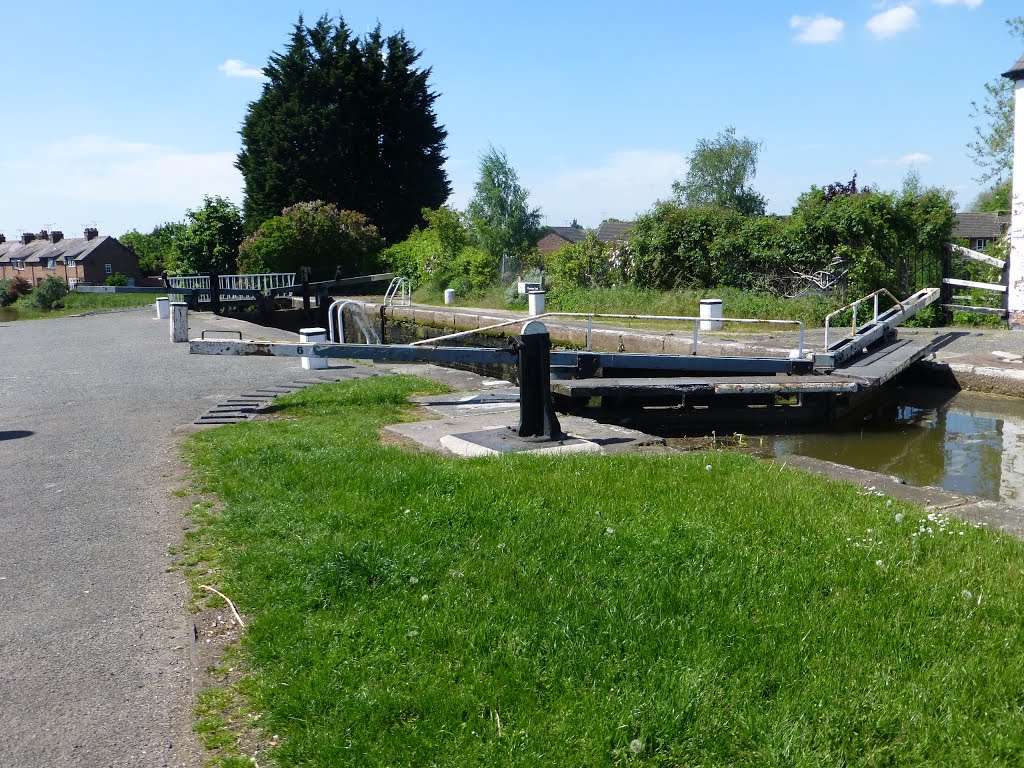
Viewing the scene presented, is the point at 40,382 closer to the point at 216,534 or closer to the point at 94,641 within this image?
the point at 216,534

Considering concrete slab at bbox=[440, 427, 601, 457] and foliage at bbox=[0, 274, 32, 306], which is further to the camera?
foliage at bbox=[0, 274, 32, 306]

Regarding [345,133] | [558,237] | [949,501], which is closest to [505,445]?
[949,501]

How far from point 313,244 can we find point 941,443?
28.0 meters

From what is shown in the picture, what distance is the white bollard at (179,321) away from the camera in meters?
16.5

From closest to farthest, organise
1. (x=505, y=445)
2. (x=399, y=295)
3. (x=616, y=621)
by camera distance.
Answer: (x=616, y=621) → (x=505, y=445) → (x=399, y=295)

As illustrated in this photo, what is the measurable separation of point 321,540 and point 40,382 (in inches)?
372

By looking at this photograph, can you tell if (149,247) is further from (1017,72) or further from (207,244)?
(1017,72)

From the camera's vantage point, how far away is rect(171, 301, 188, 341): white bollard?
650 inches

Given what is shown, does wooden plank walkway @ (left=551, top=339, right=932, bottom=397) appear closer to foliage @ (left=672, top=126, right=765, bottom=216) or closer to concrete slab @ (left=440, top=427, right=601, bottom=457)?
concrete slab @ (left=440, top=427, right=601, bottom=457)

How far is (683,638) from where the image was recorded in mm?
3564

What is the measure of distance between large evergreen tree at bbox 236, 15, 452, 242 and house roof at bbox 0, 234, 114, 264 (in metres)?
26.8

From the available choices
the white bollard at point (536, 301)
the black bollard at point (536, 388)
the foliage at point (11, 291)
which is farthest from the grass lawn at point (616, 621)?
the foliage at point (11, 291)

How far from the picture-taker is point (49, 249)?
68625 millimetres

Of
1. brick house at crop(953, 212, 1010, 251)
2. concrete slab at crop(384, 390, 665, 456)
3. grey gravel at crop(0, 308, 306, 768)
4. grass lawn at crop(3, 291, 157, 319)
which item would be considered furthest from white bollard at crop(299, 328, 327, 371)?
brick house at crop(953, 212, 1010, 251)
